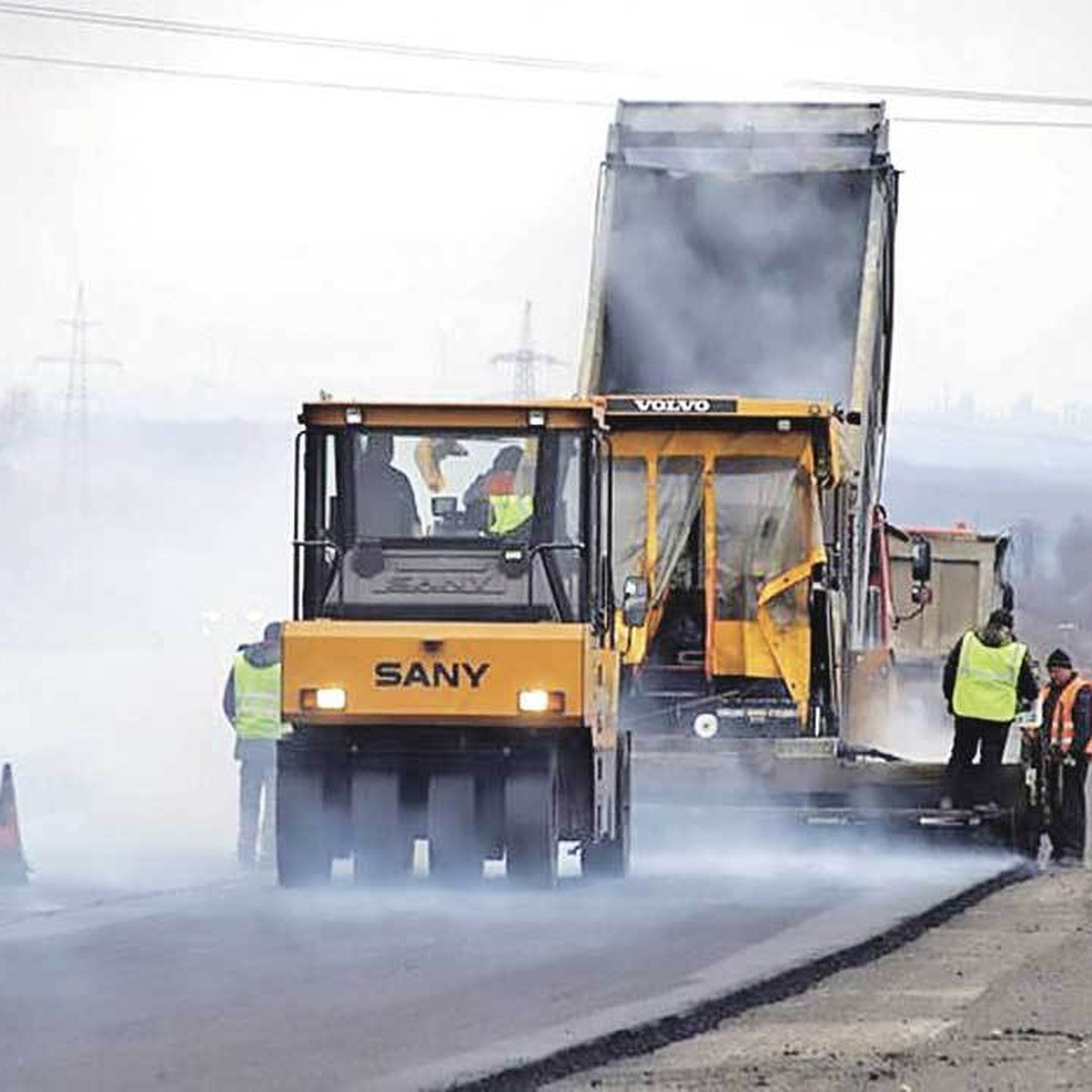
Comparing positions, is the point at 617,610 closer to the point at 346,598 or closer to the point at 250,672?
the point at 346,598

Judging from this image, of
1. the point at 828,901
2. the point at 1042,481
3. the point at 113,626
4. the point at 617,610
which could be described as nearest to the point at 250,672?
the point at 617,610

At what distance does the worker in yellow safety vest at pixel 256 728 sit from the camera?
19812mm

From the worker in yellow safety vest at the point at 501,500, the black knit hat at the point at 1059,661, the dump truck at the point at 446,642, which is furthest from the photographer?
the black knit hat at the point at 1059,661

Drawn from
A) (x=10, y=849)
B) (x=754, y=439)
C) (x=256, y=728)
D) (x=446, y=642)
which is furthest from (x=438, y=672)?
(x=754, y=439)

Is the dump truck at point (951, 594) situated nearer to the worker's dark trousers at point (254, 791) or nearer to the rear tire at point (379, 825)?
the worker's dark trousers at point (254, 791)

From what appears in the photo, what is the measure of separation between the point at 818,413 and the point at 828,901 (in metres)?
4.22

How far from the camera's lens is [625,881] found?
17828mm

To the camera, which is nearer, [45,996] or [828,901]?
[45,996]

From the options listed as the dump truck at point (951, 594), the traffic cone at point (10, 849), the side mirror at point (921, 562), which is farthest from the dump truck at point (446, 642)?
the dump truck at point (951, 594)

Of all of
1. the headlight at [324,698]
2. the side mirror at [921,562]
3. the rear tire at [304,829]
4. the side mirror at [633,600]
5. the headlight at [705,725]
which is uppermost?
the side mirror at [921,562]

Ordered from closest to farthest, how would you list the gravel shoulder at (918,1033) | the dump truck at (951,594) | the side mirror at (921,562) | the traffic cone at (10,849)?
the gravel shoulder at (918,1033), the traffic cone at (10,849), the side mirror at (921,562), the dump truck at (951,594)

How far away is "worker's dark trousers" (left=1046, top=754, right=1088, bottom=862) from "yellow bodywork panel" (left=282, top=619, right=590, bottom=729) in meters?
5.43

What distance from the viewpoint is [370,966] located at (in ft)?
42.9

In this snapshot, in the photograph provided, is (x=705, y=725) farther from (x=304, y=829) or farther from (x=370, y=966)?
(x=370, y=966)
